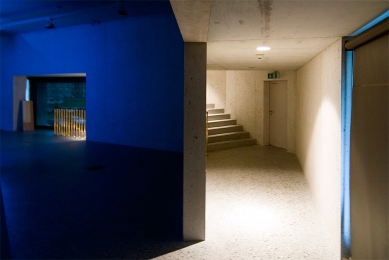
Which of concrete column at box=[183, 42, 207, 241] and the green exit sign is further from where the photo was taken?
the green exit sign

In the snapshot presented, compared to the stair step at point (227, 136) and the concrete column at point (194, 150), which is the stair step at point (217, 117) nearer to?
the stair step at point (227, 136)

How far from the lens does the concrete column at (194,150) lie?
4.00 meters

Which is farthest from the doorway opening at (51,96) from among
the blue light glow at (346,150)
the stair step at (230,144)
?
the blue light glow at (346,150)

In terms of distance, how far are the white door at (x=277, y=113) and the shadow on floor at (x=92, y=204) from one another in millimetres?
3957

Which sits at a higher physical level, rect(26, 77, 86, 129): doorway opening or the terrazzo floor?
rect(26, 77, 86, 129): doorway opening

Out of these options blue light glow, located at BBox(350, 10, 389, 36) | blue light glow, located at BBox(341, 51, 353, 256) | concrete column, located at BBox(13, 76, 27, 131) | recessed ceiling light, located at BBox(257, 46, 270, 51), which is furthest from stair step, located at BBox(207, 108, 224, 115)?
concrete column, located at BBox(13, 76, 27, 131)

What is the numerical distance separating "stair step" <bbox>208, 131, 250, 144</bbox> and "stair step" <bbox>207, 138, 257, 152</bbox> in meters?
0.22

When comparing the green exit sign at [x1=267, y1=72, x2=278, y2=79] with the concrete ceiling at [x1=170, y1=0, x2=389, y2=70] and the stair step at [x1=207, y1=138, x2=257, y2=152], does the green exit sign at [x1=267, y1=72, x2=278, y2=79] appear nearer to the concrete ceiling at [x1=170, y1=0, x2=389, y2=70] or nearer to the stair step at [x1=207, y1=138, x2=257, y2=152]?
the stair step at [x1=207, y1=138, x2=257, y2=152]

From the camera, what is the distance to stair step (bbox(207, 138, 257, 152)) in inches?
416

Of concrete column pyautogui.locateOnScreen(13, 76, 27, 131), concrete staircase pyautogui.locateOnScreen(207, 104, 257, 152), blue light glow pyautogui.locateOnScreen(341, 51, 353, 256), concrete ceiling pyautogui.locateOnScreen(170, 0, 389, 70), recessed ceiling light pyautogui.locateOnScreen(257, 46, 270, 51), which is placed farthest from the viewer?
concrete column pyautogui.locateOnScreen(13, 76, 27, 131)

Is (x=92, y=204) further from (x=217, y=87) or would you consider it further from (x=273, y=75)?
(x=217, y=87)

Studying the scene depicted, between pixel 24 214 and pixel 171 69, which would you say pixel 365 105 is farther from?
pixel 171 69

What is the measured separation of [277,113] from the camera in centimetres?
1127

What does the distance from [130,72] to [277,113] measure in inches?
208
